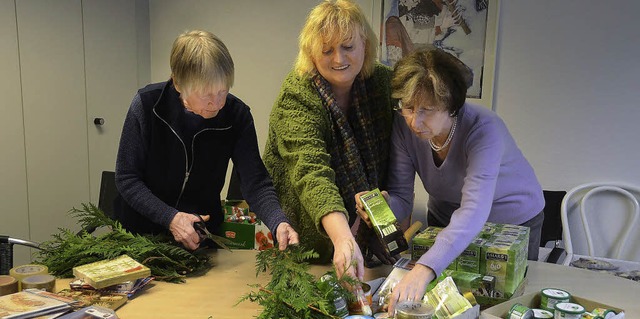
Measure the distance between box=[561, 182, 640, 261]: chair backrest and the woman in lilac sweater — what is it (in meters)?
1.09

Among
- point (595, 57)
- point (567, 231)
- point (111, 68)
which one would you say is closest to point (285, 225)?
point (567, 231)

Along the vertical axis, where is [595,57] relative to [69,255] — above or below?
above

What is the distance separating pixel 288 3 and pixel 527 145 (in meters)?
1.73

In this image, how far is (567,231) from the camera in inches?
106

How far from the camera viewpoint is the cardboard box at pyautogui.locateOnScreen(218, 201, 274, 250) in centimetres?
201

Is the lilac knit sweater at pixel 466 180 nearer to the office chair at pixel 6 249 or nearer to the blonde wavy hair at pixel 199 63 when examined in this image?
the blonde wavy hair at pixel 199 63

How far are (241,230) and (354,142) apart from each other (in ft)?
2.22

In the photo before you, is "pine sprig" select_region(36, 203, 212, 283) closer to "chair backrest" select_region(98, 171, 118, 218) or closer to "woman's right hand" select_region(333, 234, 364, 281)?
"woman's right hand" select_region(333, 234, 364, 281)

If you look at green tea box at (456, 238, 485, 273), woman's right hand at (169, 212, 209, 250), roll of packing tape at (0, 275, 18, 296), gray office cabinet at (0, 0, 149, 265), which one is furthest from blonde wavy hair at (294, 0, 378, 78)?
gray office cabinet at (0, 0, 149, 265)

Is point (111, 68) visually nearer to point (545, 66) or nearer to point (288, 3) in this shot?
point (288, 3)

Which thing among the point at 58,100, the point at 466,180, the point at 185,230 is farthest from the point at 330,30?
the point at 58,100

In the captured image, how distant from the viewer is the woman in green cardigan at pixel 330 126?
1.49 m

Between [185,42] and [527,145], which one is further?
[527,145]

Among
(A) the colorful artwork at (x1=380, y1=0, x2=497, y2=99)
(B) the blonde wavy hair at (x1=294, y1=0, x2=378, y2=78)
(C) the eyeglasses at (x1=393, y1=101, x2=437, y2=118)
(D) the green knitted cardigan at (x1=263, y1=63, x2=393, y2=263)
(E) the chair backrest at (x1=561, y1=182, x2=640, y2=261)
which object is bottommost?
(E) the chair backrest at (x1=561, y1=182, x2=640, y2=261)
